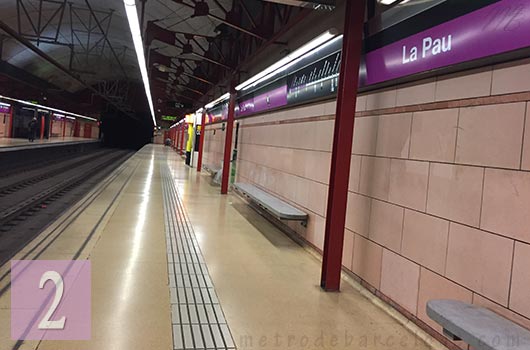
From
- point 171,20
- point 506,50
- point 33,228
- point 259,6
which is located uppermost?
point 171,20

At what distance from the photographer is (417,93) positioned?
10.3 ft

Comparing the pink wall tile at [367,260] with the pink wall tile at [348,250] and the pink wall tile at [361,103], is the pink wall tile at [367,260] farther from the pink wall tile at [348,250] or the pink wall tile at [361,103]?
the pink wall tile at [361,103]

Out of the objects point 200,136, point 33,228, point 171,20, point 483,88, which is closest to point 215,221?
point 33,228

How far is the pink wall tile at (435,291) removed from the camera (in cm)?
253

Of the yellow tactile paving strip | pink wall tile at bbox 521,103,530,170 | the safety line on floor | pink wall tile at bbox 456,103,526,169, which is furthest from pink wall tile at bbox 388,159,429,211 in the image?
the yellow tactile paving strip

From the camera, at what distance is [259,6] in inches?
300

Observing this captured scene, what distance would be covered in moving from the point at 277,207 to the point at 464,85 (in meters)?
3.17

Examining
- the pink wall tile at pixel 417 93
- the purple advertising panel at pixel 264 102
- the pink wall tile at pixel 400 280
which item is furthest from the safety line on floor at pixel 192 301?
the purple advertising panel at pixel 264 102

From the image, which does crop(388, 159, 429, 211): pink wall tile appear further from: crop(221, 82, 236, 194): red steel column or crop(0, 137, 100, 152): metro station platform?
crop(0, 137, 100, 152): metro station platform

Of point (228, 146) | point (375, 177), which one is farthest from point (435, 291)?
point (228, 146)

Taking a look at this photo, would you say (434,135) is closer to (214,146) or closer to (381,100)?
(381,100)

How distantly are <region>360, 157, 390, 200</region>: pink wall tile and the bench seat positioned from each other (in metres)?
1.29

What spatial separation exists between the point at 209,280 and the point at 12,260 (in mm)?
1847

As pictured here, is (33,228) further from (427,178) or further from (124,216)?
(427,178)
